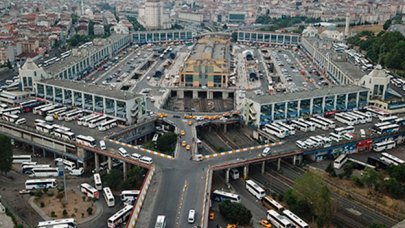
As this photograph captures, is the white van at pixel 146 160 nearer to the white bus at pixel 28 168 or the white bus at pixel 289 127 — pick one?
the white bus at pixel 28 168

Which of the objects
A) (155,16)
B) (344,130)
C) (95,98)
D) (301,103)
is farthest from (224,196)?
(155,16)

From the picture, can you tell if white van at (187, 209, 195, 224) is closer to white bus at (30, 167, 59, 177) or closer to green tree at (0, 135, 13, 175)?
white bus at (30, 167, 59, 177)

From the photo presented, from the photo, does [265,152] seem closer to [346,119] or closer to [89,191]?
[346,119]

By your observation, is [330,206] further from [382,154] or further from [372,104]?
[372,104]

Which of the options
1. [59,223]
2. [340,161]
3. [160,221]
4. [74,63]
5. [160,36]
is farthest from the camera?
[160,36]

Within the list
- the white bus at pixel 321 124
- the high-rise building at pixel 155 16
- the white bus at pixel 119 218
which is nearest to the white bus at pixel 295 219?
the white bus at pixel 119 218

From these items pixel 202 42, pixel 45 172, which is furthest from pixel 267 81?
pixel 45 172

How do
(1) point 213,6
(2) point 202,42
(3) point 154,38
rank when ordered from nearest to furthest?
(2) point 202,42, (3) point 154,38, (1) point 213,6
